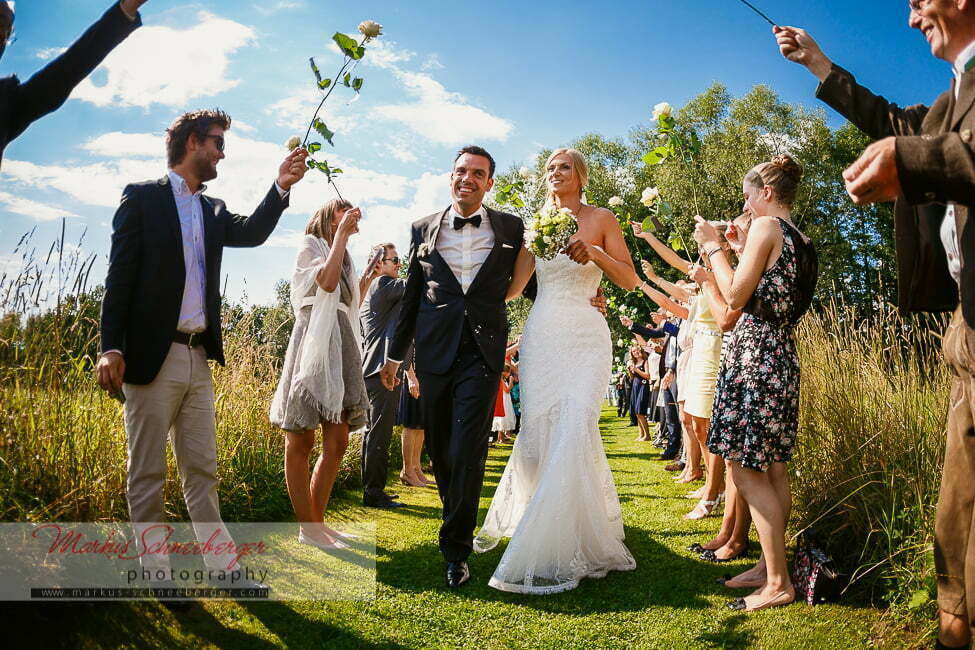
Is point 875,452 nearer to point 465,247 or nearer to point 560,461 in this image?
point 560,461

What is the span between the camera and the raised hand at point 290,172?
3900 mm

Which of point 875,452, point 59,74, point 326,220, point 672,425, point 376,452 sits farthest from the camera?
point 672,425

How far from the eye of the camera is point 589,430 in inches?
169

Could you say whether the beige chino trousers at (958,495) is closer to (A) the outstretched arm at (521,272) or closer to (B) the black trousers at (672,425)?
(A) the outstretched arm at (521,272)

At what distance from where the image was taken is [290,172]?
12.8 ft

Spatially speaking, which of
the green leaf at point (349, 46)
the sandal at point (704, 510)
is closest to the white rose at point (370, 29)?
the green leaf at point (349, 46)

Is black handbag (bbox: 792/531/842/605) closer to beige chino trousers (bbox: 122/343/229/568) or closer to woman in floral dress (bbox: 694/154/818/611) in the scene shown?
woman in floral dress (bbox: 694/154/818/611)

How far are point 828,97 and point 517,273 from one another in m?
2.38

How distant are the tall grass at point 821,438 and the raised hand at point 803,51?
7.58 ft

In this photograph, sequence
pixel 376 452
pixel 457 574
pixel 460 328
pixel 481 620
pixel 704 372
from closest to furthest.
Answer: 1. pixel 481 620
2. pixel 457 574
3. pixel 460 328
4. pixel 704 372
5. pixel 376 452

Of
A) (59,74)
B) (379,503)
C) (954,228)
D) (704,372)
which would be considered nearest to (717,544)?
(704,372)

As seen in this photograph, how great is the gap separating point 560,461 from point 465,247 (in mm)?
1685

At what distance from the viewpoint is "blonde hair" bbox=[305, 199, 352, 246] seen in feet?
16.7

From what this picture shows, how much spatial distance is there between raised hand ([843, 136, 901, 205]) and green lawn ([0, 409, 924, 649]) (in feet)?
7.93
